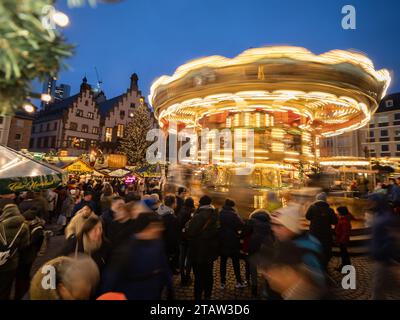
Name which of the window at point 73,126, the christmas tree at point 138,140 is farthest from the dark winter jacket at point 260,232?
the window at point 73,126

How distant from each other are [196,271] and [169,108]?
6288 millimetres

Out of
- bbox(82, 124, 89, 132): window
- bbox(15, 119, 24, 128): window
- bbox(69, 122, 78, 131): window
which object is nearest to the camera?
bbox(15, 119, 24, 128): window

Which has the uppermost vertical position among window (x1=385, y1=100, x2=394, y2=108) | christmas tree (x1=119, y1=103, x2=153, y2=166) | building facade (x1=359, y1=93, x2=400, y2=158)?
window (x1=385, y1=100, x2=394, y2=108)

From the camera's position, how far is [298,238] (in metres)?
2.69

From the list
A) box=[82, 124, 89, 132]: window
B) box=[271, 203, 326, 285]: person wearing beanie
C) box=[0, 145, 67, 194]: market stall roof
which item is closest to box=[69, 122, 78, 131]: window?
box=[82, 124, 89, 132]: window

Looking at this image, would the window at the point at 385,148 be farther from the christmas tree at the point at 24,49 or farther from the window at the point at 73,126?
the christmas tree at the point at 24,49

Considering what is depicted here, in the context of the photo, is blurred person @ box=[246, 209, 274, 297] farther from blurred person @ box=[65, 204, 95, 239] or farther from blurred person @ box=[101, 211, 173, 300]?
blurred person @ box=[65, 204, 95, 239]

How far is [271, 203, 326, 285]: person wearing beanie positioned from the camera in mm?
2506

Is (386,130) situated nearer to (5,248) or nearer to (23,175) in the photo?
(23,175)

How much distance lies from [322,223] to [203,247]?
2.66 meters

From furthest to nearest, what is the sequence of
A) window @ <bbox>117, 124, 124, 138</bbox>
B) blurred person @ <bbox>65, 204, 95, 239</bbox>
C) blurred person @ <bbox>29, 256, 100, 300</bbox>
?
window @ <bbox>117, 124, 124, 138</bbox> < blurred person @ <bbox>65, 204, 95, 239</bbox> < blurred person @ <bbox>29, 256, 100, 300</bbox>

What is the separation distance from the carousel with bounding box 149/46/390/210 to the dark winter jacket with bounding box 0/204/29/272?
17.0ft

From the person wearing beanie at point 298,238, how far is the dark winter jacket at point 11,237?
3469mm
